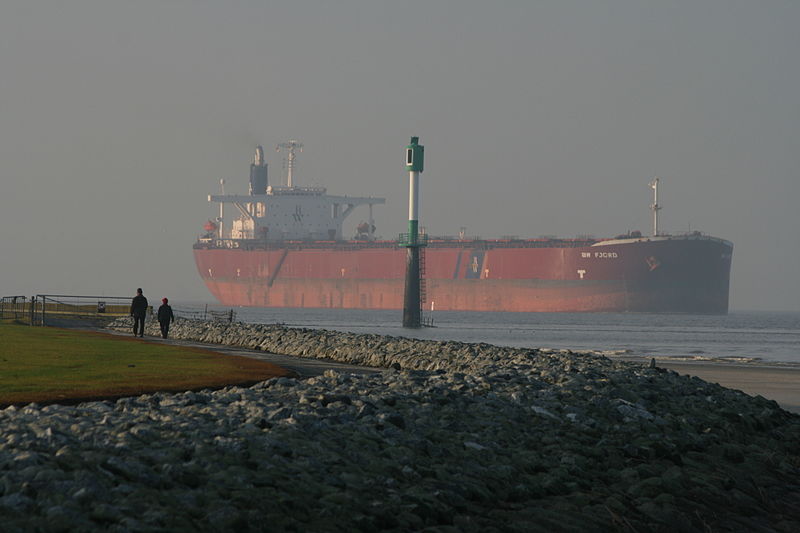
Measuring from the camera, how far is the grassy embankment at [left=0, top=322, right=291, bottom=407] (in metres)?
11.0

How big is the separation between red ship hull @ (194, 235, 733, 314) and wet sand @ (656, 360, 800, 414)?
2638 inches

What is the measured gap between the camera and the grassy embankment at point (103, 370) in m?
11.0

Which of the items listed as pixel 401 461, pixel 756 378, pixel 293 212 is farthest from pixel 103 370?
pixel 293 212

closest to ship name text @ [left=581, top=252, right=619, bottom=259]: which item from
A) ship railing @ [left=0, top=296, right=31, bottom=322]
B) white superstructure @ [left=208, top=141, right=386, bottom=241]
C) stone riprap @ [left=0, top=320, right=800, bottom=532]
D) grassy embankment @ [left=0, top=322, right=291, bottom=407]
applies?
white superstructure @ [left=208, top=141, right=386, bottom=241]

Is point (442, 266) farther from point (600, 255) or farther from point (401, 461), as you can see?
point (401, 461)

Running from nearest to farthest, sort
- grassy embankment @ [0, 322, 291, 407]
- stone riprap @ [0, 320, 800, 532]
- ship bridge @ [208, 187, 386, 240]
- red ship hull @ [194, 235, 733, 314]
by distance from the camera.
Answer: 1. stone riprap @ [0, 320, 800, 532]
2. grassy embankment @ [0, 322, 291, 407]
3. red ship hull @ [194, 235, 733, 314]
4. ship bridge @ [208, 187, 386, 240]

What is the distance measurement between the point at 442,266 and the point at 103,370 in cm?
9087

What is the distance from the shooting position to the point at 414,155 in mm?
53438

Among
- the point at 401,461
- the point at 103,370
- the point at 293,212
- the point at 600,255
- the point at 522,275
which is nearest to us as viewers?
the point at 401,461

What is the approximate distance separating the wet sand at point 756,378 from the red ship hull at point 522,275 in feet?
220

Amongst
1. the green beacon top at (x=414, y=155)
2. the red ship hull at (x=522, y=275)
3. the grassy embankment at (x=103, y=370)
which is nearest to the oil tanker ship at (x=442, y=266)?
the red ship hull at (x=522, y=275)

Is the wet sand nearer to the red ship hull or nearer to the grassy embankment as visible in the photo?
the grassy embankment

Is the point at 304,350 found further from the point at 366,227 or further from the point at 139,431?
the point at 366,227

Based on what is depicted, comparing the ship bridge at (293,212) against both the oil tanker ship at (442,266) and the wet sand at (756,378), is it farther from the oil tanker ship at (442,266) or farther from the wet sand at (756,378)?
the wet sand at (756,378)
